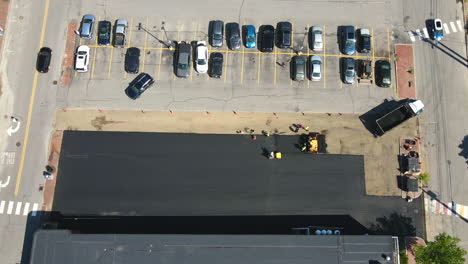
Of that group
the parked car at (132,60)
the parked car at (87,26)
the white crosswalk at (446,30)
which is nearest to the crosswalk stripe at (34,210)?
the parked car at (132,60)

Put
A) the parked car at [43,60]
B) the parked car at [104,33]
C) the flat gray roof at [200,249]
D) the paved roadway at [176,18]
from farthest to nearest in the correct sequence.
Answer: the parked car at [104,33], the parked car at [43,60], the paved roadway at [176,18], the flat gray roof at [200,249]

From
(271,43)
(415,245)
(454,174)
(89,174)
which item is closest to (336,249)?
(415,245)

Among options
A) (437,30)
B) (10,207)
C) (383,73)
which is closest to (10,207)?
(10,207)

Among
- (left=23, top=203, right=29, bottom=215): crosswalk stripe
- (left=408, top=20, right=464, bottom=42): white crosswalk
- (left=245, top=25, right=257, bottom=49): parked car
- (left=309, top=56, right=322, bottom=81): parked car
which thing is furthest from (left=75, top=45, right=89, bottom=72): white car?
(left=408, top=20, right=464, bottom=42): white crosswalk

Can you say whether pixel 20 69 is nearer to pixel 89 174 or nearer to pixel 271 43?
pixel 89 174

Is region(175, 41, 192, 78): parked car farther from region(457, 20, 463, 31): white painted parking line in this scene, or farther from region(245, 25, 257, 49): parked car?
region(457, 20, 463, 31): white painted parking line

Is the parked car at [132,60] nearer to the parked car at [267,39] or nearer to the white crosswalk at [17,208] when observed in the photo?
the parked car at [267,39]
